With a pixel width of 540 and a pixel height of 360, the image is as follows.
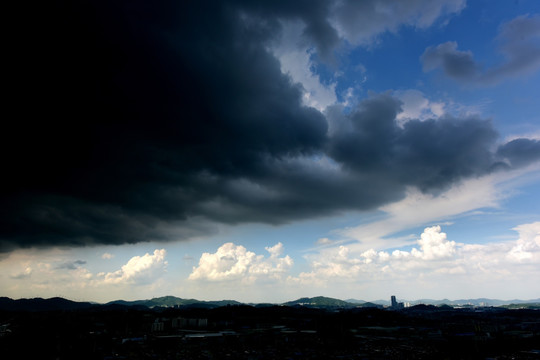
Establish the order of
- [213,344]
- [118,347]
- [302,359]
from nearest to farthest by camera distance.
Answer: [302,359]
[118,347]
[213,344]

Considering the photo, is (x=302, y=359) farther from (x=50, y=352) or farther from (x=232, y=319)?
(x=232, y=319)

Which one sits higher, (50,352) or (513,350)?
(50,352)

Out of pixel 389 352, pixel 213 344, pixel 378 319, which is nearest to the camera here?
pixel 389 352

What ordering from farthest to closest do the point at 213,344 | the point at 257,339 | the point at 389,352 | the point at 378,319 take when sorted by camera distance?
1. the point at 378,319
2. the point at 257,339
3. the point at 213,344
4. the point at 389,352

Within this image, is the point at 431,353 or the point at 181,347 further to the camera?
the point at 181,347

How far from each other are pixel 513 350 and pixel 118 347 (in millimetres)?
120770

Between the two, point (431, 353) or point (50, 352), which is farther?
point (431, 353)

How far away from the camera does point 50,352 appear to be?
3031 inches

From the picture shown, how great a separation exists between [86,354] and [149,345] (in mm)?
20453

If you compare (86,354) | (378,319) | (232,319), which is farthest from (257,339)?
(378,319)

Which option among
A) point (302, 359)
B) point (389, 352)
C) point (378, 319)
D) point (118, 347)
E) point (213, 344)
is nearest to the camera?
point (302, 359)

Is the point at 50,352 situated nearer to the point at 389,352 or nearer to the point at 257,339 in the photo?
the point at 257,339

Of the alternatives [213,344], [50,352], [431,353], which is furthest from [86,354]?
[431,353]

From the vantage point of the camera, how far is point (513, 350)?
300 ft
